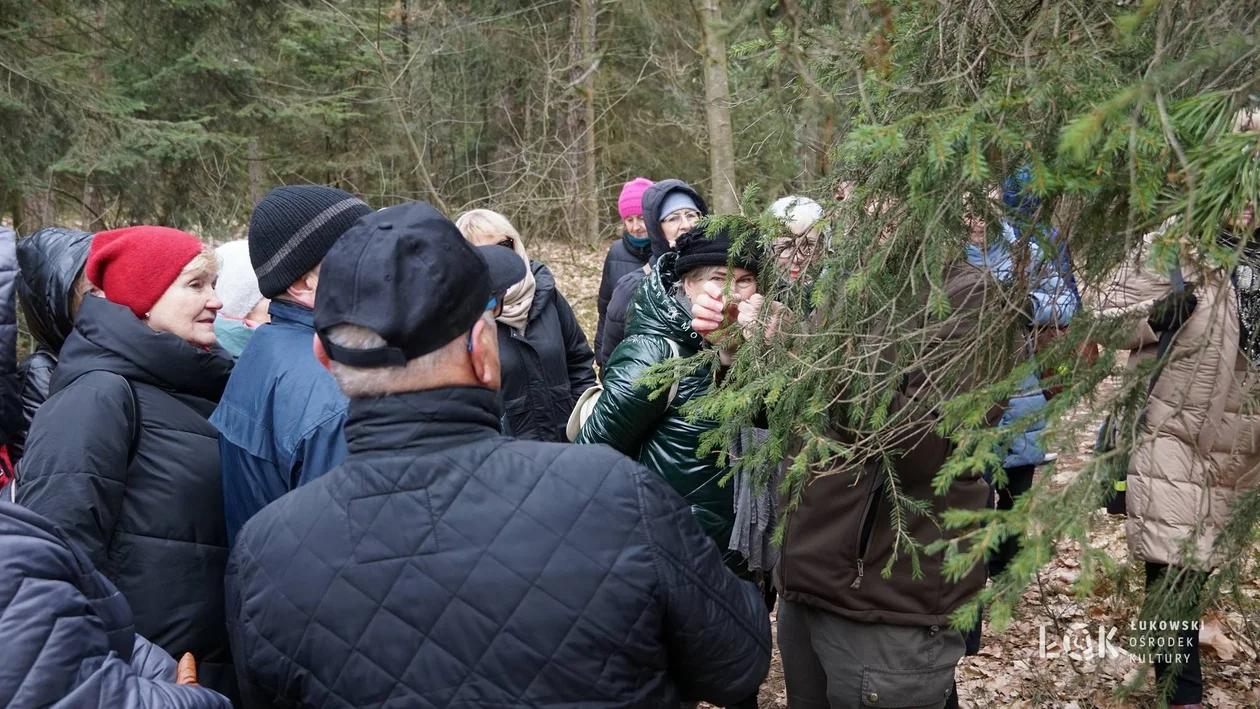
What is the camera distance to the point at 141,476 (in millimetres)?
2568

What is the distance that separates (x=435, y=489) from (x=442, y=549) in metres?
0.11

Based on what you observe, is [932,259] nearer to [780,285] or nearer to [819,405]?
[819,405]

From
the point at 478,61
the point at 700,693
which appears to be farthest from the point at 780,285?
the point at 478,61

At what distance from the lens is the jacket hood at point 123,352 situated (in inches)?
103

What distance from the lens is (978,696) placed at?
4461 millimetres

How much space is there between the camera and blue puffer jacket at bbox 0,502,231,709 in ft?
5.26

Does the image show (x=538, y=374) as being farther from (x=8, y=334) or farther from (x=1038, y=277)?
(x=1038, y=277)

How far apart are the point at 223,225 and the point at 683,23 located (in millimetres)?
6990

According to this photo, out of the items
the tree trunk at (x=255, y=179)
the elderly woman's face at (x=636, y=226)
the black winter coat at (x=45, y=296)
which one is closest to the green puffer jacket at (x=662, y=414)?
the black winter coat at (x=45, y=296)

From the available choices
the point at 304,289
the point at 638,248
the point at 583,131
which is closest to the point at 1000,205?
the point at 304,289

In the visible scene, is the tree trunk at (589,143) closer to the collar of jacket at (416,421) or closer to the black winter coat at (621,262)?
the black winter coat at (621,262)

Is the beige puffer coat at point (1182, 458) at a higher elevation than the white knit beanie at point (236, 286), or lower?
lower

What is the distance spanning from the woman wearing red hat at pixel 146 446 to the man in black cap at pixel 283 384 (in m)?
0.13

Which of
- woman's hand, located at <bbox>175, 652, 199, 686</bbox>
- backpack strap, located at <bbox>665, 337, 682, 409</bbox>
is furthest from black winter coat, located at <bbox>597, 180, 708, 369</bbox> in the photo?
woman's hand, located at <bbox>175, 652, 199, 686</bbox>
